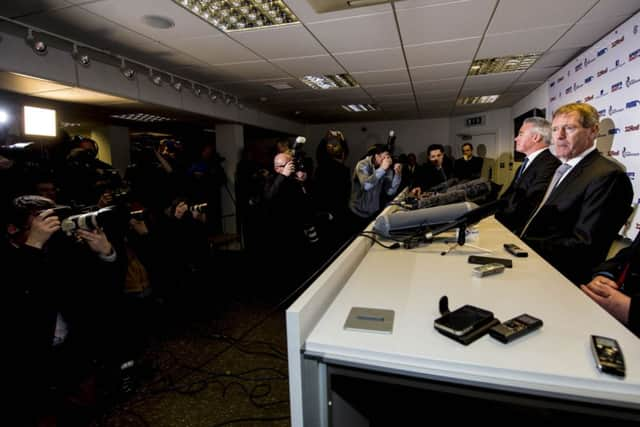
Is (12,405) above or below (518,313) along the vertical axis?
below

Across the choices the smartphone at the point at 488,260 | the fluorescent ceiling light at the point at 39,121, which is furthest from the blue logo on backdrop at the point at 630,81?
the fluorescent ceiling light at the point at 39,121

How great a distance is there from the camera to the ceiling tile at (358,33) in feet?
7.97

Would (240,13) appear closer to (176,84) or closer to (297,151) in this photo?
(297,151)

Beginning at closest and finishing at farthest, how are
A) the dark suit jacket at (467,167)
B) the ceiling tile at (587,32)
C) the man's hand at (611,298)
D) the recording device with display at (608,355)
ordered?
→ the recording device with display at (608,355), the man's hand at (611,298), the ceiling tile at (587,32), the dark suit jacket at (467,167)

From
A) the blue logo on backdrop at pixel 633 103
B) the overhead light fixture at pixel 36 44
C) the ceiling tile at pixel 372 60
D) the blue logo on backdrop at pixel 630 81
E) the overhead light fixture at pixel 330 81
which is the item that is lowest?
the blue logo on backdrop at pixel 633 103

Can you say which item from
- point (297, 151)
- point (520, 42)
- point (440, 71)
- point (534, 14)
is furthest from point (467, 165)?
point (297, 151)

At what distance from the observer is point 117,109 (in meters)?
3.95

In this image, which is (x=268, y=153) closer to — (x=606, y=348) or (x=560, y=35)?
(x=560, y=35)

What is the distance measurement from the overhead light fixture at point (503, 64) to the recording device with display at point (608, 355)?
3571 mm

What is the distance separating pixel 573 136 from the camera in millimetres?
1791

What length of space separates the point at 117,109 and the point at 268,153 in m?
4.44

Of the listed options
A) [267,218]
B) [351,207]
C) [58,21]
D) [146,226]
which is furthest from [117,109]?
[351,207]

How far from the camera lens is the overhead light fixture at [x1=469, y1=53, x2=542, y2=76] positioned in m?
3.44

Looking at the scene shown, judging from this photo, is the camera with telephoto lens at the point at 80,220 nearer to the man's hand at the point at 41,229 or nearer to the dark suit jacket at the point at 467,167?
the man's hand at the point at 41,229
